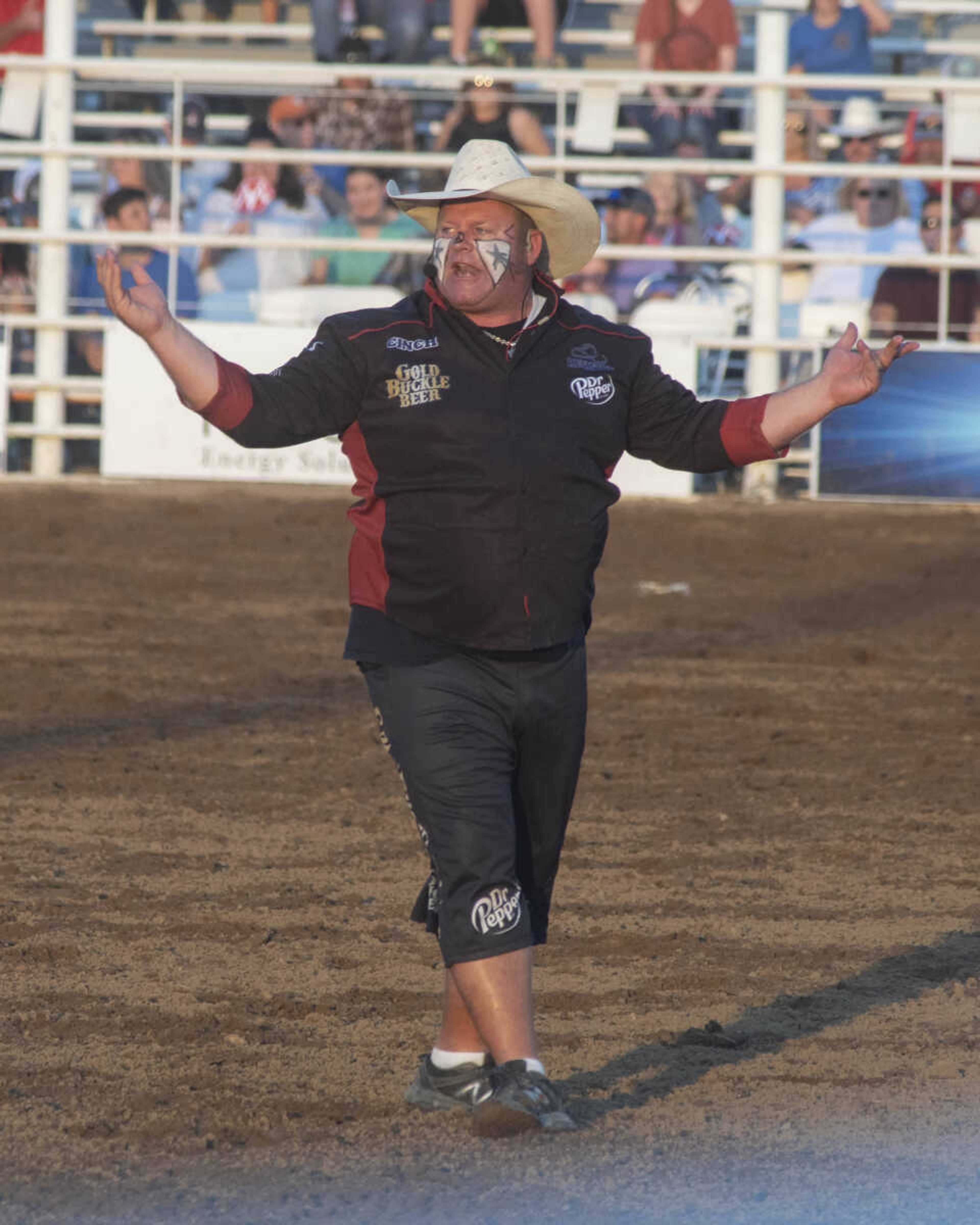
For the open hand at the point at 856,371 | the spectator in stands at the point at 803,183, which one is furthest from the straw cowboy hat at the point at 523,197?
the spectator in stands at the point at 803,183

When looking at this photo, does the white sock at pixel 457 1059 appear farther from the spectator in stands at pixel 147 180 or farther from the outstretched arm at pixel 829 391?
the spectator in stands at pixel 147 180

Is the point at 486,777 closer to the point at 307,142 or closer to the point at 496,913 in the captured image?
the point at 496,913

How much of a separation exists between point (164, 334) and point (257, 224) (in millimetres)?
12135

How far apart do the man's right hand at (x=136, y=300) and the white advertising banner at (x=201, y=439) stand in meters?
10.3

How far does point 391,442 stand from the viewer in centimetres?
404

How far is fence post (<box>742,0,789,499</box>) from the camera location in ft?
49.1

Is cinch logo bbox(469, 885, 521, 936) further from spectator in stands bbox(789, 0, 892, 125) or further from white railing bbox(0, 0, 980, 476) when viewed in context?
spectator in stands bbox(789, 0, 892, 125)

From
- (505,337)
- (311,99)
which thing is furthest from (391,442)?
(311,99)

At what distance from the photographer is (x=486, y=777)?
395cm

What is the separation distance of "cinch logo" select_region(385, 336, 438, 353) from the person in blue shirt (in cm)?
1176

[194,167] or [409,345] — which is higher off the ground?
[194,167]

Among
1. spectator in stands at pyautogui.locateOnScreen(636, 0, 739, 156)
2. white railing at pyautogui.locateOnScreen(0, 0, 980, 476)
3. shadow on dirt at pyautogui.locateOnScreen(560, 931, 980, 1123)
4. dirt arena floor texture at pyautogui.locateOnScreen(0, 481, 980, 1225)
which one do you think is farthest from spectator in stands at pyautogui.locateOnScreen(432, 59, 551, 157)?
shadow on dirt at pyautogui.locateOnScreen(560, 931, 980, 1123)

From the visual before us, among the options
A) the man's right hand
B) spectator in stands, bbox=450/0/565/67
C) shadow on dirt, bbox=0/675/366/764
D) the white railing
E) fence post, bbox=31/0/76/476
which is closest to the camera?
the man's right hand

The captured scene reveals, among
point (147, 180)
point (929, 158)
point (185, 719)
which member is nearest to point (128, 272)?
point (147, 180)
